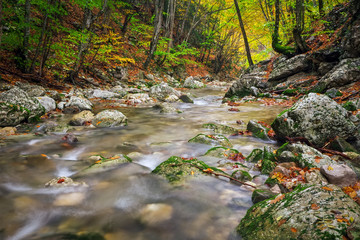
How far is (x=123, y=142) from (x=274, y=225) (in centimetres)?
402

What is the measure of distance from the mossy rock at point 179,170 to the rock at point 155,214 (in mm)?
524

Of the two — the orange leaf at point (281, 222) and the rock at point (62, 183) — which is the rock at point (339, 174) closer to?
the orange leaf at point (281, 222)

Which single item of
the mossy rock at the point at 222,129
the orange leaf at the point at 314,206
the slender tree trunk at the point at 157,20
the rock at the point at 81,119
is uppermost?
the slender tree trunk at the point at 157,20

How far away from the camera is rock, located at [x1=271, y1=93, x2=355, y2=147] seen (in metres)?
4.01

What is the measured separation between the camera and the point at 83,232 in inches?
79.4

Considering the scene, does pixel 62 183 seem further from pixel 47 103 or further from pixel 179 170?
pixel 47 103

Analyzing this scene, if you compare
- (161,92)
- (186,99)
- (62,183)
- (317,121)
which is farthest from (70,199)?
(161,92)

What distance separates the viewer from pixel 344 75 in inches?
309

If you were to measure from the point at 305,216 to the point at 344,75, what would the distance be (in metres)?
8.45

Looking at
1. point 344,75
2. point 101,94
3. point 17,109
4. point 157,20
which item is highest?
point 157,20

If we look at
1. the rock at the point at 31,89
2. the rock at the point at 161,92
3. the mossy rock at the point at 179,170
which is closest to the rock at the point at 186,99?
the rock at the point at 161,92

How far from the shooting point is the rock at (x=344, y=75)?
7724mm

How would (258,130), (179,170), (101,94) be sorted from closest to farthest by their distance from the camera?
(179,170) → (258,130) → (101,94)

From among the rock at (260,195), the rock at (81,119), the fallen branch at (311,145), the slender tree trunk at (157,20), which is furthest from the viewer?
the slender tree trunk at (157,20)
